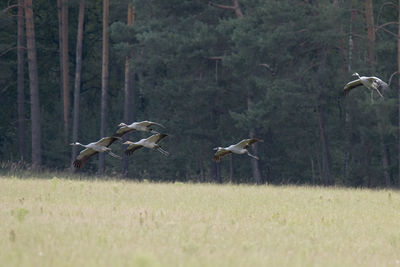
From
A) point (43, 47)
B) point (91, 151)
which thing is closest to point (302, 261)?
point (91, 151)

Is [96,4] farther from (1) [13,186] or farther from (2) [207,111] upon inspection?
(1) [13,186]

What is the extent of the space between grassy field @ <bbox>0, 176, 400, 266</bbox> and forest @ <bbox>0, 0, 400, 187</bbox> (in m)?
10.7

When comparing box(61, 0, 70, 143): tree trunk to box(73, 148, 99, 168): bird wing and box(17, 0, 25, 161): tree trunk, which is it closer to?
box(17, 0, 25, 161): tree trunk

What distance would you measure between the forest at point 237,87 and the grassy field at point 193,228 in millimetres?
10718

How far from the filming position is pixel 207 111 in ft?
116

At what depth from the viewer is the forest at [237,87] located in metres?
29.5

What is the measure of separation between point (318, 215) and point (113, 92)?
32.3 meters

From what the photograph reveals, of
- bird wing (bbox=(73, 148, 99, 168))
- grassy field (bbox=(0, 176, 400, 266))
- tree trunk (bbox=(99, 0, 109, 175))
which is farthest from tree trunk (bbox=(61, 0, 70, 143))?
bird wing (bbox=(73, 148, 99, 168))

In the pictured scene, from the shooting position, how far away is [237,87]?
34.6m

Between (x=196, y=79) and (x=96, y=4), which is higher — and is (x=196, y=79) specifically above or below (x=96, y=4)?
below

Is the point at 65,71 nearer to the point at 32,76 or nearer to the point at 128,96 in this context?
the point at 128,96

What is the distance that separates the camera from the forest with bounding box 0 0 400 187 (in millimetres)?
29516

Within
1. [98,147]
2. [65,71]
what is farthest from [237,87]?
[98,147]

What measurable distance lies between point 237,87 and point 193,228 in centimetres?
2316
